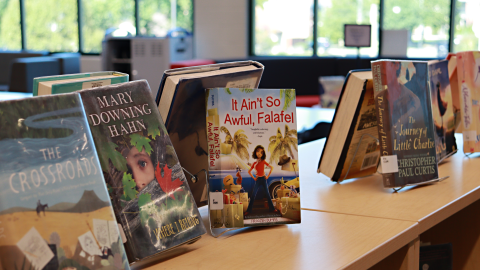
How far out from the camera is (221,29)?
22.5 feet

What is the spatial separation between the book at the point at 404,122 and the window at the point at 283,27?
537 centimetres

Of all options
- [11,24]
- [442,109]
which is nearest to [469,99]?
[442,109]

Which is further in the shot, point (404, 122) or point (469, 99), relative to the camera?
point (469, 99)

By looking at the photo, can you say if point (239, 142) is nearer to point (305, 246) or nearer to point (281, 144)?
point (281, 144)

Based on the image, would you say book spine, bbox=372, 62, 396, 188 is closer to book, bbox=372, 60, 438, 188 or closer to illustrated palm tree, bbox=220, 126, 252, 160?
book, bbox=372, 60, 438, 188

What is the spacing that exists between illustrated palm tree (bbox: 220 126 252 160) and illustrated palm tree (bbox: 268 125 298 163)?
0.17ft

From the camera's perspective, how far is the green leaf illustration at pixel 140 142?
0.75 meters

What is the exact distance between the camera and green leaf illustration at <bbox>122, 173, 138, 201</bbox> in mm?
716

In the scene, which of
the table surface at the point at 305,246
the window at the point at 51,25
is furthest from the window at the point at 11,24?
the table surface at the point at 305,246

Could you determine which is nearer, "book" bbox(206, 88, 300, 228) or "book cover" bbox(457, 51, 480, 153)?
"book" bbox(206, 88, 300, 228)

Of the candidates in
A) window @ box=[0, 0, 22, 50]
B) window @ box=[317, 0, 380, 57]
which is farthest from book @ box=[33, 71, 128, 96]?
window @ box=[0, 0, 22, 50]

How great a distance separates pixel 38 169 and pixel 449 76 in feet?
4.34

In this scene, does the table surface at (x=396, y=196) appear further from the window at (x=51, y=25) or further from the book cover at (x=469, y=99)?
the window at (x=51, y=25)

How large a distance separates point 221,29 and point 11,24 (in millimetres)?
3810
